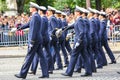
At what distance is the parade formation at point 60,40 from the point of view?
49.6 ft

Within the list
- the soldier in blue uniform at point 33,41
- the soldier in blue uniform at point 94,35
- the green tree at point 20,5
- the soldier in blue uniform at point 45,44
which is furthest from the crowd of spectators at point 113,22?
the green tree at point 20,5

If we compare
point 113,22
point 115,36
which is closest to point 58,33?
point 115,36

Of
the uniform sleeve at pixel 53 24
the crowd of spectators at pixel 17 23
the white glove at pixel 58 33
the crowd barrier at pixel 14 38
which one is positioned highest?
the uniform sleeve at pixel 53 24

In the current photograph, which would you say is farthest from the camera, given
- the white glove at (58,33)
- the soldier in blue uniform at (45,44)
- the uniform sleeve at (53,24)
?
the uniform sleeve at (53,24)

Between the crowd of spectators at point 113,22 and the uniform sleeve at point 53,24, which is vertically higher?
the uniform sleeve at point 53,24

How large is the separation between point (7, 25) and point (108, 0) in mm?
26870

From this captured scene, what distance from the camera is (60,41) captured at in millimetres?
18562

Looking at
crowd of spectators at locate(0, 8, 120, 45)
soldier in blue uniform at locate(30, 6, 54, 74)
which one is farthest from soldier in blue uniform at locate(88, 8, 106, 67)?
crowd of spectators at locate(0, 8, 120, 45)

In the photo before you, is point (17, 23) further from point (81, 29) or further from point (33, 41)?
point (33, 41)

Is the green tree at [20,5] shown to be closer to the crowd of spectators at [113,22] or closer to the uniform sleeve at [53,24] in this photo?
the crowd of spectators at [113,22]

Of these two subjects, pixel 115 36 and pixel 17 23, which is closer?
pixel 17 23

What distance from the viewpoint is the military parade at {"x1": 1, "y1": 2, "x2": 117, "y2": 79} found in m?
15.1

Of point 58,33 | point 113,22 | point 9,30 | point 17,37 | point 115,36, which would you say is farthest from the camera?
point 113,22

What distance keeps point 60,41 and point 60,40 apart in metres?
0.04
